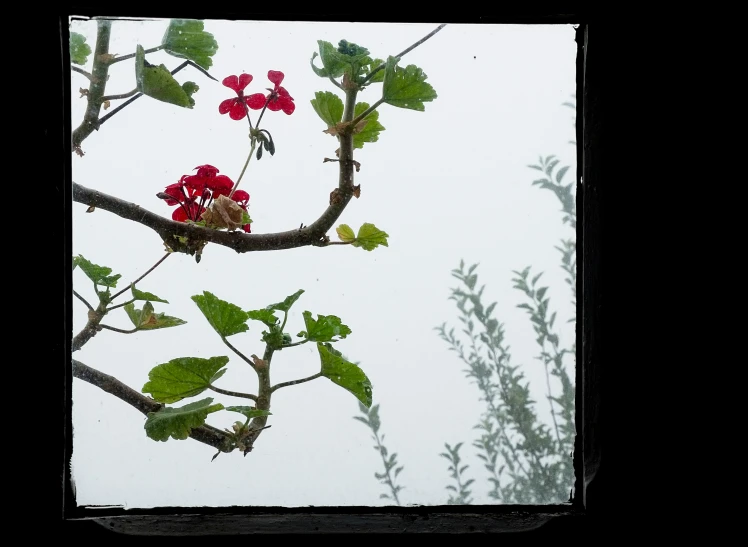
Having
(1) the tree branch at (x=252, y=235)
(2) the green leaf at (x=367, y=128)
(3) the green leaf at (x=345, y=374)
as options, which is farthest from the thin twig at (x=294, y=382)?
(2) the green leaf at (x=367, y=128)

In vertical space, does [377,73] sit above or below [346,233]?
above

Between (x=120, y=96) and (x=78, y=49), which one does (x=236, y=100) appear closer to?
(x=120, y=96)

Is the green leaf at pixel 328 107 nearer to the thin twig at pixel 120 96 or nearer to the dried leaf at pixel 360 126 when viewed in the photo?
the dried leaf at pixel 360 126

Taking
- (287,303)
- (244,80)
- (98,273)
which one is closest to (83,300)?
(98,273)

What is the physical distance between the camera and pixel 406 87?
2.04 feet

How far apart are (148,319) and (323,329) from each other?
0.15 metres

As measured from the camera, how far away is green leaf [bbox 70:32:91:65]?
0.41m

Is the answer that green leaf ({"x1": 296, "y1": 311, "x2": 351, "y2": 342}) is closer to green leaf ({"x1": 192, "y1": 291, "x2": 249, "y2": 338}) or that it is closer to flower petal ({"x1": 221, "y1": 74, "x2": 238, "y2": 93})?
green leaf ({"x1": 192, "y1": 291, "x2": 249, "y2": 338})

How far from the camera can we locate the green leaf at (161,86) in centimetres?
57

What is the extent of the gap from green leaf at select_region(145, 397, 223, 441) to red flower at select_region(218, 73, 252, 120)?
11.2 inches

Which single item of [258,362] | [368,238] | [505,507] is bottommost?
[505,507]
